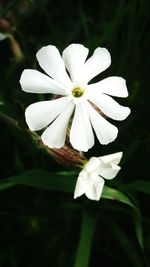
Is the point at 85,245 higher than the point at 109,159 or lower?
lower

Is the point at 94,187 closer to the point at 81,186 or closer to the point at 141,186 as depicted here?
the point at 81,186

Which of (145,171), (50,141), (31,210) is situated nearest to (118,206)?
(145,171)

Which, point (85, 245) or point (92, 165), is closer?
point (92, 165)

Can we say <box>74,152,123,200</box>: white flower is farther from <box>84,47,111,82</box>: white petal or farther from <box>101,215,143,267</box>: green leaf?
<box>101,215,143,267</box>: green leaf

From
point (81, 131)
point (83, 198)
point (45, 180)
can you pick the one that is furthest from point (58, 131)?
point (83, 198)

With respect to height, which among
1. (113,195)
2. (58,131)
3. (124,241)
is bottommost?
(124,241)
